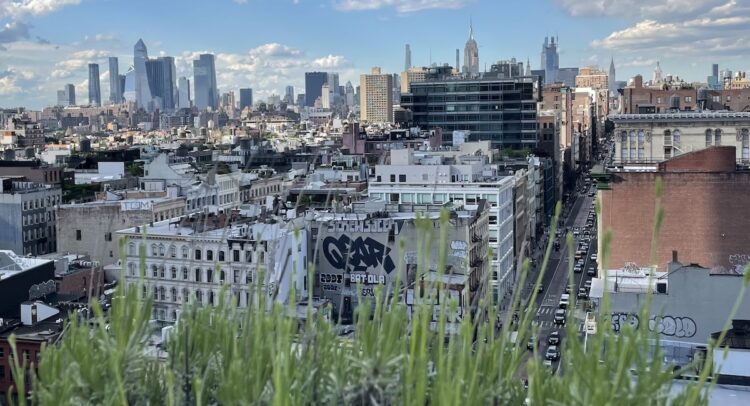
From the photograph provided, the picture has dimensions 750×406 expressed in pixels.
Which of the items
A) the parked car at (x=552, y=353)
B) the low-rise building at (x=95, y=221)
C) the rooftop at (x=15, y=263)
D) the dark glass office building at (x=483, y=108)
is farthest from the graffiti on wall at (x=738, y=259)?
the dark glass office building at (x=483, y=108)

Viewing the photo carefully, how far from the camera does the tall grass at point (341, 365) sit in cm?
987

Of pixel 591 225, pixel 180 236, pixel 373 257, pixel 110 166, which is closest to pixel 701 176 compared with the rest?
pixel 373 257

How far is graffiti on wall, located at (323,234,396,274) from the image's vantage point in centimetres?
4997

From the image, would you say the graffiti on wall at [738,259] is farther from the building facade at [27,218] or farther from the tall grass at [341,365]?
the building facade at [27,218]

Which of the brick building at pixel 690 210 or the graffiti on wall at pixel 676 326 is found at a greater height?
the brick building at pixel 690 210

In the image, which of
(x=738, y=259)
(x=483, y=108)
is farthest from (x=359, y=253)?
(x=483, y=108)

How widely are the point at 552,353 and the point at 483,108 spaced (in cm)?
8471

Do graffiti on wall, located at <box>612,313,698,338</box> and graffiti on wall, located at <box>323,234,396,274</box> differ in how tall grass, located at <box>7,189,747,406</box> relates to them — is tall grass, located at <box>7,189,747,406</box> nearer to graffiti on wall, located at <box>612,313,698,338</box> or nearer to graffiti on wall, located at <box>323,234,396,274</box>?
graffiti on wall, located at <box>612,313,698,338</box>

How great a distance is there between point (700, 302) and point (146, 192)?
176 ft

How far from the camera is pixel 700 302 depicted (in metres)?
29.1

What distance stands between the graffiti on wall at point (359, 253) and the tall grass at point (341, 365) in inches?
1482

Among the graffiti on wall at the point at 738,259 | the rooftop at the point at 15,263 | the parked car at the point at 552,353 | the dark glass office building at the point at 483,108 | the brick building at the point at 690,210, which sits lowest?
the parked car at the point at 552,353

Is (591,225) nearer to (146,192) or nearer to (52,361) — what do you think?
(146,192)

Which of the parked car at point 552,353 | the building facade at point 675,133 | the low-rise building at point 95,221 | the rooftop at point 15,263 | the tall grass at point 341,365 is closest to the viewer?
the tall grass at point 341,365
